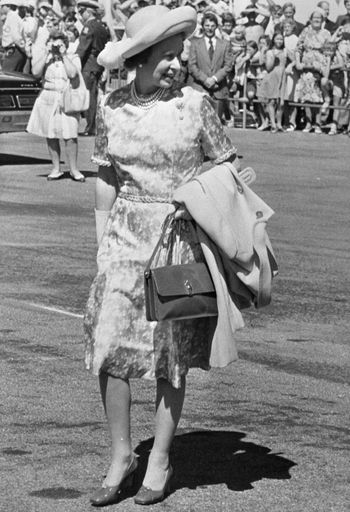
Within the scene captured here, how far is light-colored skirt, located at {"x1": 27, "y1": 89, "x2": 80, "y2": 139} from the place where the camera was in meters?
17.8

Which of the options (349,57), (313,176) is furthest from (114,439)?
(349,57)

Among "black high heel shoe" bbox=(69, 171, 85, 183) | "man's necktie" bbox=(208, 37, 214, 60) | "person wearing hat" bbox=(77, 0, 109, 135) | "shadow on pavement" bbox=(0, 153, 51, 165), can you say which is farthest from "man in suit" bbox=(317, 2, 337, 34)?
"black high heel shoe" bbox=(69, 171, 85, 183)

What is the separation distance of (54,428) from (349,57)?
67.0ft

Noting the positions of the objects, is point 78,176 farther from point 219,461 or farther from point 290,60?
point 219,461

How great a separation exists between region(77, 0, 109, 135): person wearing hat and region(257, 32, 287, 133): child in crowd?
123 inches

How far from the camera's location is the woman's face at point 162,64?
5.24 m

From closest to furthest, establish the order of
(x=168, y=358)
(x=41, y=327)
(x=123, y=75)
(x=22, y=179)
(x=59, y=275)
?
(x=168, y=358) → (x=41, y=327) → (x=59, y=275) → (x=22, y=179) → (x=123, y=75)

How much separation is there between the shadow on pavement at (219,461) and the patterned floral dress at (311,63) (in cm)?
2004

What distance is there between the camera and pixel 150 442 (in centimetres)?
618

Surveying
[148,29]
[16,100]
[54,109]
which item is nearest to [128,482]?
[148,29]

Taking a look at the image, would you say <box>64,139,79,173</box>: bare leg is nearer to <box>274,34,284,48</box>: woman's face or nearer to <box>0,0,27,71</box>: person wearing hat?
<box>274,34,284,48</box>: woman's face

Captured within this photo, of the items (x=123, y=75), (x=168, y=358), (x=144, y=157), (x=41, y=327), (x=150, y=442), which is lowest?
(x=123, y=75)

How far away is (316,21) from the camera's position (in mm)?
25984

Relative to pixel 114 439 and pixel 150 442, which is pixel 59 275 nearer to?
pixel 150 442
